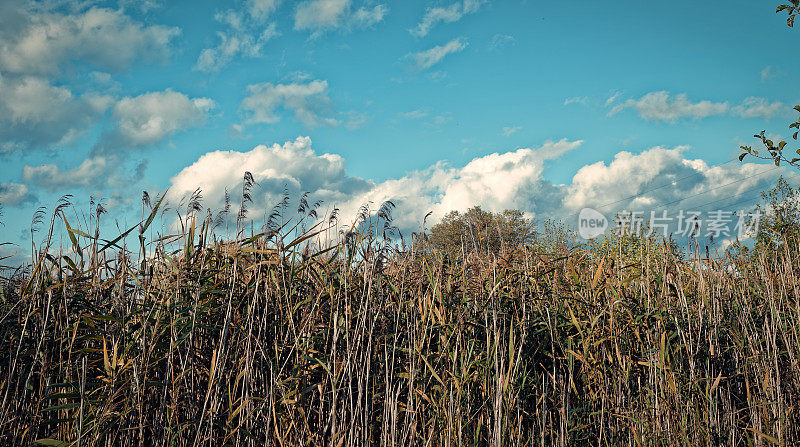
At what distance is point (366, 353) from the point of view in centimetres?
293

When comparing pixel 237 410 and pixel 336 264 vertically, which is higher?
pixel 336 264

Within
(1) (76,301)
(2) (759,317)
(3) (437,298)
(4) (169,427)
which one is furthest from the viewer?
(2) (759,317)

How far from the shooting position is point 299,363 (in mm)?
2775

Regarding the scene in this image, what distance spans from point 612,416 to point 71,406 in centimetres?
335

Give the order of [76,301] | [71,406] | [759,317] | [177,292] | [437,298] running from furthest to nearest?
1. [759,317]
2. [437,298]
3. [76,301]
4. [177,292]
5. [71,406]

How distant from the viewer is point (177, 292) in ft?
8.86

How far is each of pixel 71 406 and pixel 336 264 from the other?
1674 millimetres

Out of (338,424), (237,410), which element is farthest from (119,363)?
(338,424)

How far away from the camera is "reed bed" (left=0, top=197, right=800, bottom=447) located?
2.64m

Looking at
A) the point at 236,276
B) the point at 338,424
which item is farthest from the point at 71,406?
the point at 338,424

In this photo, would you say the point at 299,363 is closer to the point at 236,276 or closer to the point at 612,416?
the point at 236,276

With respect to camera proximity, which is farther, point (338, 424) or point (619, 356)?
point (619, 356)

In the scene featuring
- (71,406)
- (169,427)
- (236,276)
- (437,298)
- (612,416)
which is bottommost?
(612,416)

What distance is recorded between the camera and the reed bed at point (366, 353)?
2637mm
